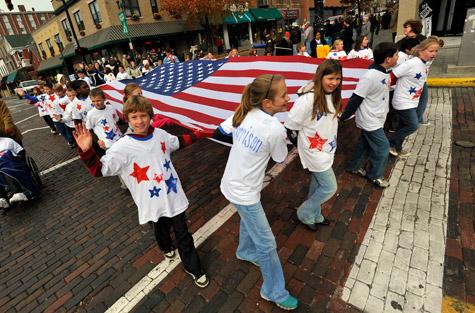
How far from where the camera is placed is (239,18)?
1179 inches

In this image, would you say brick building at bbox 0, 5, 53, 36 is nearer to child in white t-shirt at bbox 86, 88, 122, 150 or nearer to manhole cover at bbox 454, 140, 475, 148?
child in white t-shirt at bbox 86, 88, 122, 150

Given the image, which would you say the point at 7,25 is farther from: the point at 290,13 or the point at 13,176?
the point at 13,176

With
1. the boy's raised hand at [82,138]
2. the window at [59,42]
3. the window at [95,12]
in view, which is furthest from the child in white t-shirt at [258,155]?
the window at [59,42]

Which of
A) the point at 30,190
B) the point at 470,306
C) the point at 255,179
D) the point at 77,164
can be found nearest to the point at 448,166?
the point at 470,306

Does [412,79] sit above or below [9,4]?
below

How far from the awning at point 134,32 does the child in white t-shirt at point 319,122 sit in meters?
24.1

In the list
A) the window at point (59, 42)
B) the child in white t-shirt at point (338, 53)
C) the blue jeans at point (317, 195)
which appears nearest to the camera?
the blue jeans at point (317, 195)

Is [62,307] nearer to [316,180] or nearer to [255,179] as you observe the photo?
[255,179]

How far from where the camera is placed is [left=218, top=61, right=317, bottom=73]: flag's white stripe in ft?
12.7

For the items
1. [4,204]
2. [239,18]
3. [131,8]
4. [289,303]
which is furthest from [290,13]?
[289,303]

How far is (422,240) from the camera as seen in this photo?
2939 millimetres

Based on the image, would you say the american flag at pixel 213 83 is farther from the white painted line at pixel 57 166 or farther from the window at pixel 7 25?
the window at pixel 7 25

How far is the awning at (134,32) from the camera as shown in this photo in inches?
897

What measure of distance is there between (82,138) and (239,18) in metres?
31.6
